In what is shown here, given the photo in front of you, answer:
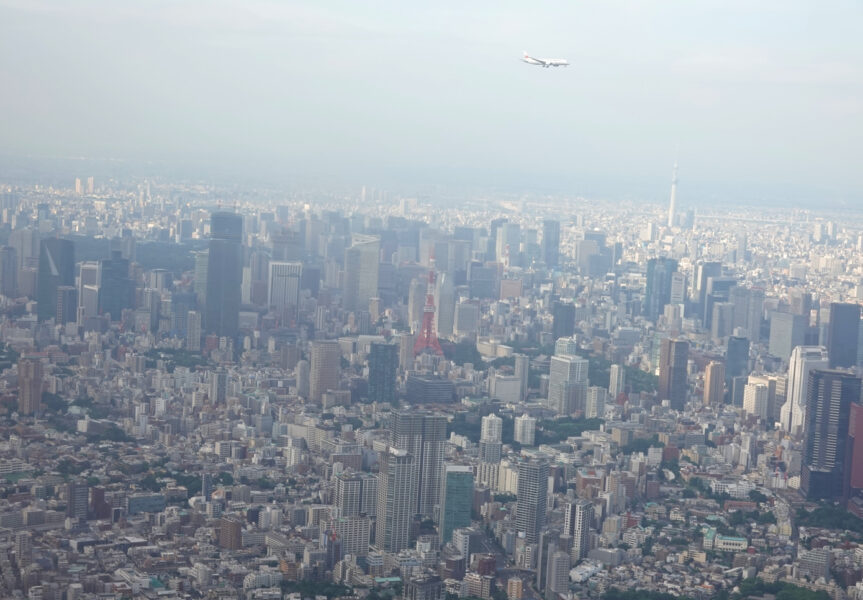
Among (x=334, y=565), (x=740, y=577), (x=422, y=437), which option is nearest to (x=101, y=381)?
(x=422, y=437)

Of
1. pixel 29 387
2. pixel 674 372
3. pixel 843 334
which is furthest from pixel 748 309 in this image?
pixel 29 387

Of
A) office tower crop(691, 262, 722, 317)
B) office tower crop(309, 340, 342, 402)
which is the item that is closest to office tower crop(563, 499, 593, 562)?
office tower crop(309, 340, 342, 402)

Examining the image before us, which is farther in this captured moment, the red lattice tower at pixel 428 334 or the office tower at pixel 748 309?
the office tower at pixel 748 309

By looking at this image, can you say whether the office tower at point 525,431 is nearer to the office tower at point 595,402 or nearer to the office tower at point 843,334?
the office tower at point 595,402

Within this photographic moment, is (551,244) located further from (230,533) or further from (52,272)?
(230,533)

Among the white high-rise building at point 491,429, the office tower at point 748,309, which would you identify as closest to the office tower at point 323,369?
the white high-rise building at point 491,429

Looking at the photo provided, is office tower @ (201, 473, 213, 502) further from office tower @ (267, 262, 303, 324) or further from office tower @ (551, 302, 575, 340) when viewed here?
office tower @ (551, 302, 575, 340)

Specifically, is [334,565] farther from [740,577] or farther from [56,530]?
[740,577]
